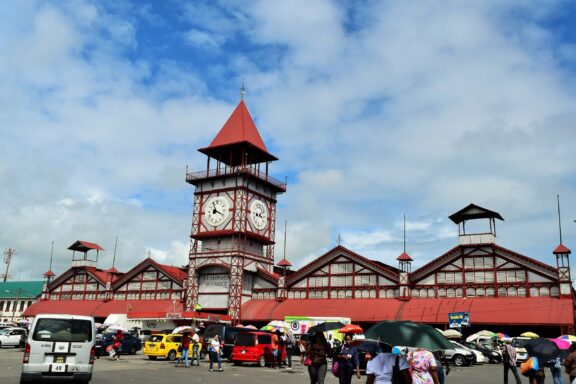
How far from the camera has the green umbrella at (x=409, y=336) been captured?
8898mm

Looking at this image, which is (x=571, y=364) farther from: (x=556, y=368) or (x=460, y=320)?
(x=460, y=320)

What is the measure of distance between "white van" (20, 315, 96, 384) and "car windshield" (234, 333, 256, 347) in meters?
13.7

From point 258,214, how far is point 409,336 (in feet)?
149

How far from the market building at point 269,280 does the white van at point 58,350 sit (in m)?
29.2

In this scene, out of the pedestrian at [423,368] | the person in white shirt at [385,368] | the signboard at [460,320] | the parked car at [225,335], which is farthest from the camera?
the signboard at [460,320]

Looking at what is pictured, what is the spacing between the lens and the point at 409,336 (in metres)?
8.98

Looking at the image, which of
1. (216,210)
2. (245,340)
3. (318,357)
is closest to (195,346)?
(245,340)

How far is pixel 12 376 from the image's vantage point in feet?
60.7

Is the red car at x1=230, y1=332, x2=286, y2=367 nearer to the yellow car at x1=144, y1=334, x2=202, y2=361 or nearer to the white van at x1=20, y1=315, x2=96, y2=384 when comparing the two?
the yellow car at x1=144, y1=334, x2=202, y2=361

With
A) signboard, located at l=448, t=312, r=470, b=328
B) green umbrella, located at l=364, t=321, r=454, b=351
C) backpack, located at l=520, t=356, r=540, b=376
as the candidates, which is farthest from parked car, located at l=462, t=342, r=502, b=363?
green umbrella, located at l=364, t=321, r=454, b=351

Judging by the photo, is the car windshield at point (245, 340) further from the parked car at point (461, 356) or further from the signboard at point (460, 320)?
the signboard at point (460, 320)

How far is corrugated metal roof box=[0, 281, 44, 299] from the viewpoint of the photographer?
9312 centimetres

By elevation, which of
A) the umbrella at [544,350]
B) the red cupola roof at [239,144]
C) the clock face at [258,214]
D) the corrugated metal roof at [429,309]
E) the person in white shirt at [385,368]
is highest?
the red cupola roof at [239,144]

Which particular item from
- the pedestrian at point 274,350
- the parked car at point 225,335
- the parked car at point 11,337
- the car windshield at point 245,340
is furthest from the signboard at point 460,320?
the parked car at point 11,337
